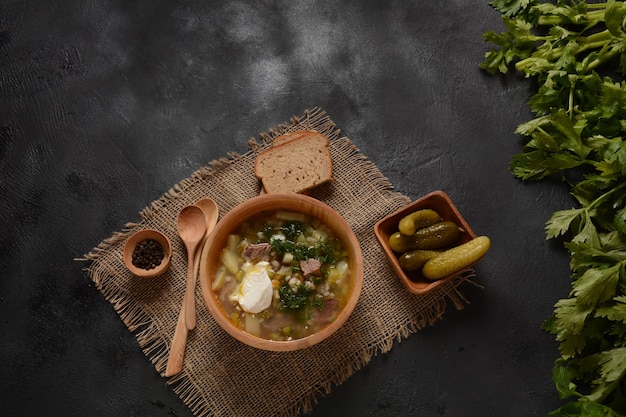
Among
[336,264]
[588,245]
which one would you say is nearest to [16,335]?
[336,264]

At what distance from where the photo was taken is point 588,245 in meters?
3.37

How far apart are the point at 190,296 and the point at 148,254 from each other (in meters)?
0.35

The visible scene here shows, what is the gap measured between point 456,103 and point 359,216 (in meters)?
0.96

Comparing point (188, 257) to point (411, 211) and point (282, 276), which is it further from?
point (411, 211)

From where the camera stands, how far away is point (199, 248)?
12.0ft

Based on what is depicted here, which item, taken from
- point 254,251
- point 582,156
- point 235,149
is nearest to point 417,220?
point 254,251

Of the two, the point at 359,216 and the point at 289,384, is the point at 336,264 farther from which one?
the point at 289,384

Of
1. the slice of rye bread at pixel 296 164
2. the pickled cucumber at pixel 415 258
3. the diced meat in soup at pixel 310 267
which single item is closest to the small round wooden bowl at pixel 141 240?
the slice of rye bread at pixel 296 164

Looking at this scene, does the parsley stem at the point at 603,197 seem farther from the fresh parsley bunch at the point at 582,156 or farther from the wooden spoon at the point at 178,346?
the wooden spoon at the point at 178,346

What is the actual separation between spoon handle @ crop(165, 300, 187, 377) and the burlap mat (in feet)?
0.14

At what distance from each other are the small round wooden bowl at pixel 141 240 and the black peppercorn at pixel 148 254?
2cm

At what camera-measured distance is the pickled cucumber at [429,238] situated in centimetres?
346

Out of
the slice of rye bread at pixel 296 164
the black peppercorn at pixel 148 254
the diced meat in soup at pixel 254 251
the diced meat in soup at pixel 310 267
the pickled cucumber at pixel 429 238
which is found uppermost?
the slice of rye bread at pixel 296 164

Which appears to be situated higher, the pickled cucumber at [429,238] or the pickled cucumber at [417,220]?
the pickled cucumber at [417,220]
